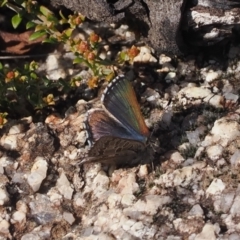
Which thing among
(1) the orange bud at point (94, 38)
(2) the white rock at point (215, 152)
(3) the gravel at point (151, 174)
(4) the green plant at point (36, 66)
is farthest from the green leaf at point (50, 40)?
(2) the white rock at point (215, 152)

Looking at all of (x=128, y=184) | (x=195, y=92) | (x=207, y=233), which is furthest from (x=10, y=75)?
(x=207, y=233)

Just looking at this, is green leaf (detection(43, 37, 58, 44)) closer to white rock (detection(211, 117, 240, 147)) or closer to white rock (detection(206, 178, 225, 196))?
white rock (detection(211, 117, 240, 147))

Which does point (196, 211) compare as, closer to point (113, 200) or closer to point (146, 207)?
point (146, 207)

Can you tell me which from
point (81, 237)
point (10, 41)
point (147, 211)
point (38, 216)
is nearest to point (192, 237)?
point (147, 211)

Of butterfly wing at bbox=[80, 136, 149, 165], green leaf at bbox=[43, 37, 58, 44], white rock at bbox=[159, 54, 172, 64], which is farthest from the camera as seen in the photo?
white rock at bbox=[159, 54, 172, 64]

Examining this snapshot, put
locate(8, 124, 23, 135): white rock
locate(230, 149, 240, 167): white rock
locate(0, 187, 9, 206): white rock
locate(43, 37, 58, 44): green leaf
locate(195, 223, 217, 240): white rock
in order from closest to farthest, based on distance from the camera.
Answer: locate(195, 223, 217, 240): white rock, locate(230, 149, 240, 167): white rock, locate(0, 187, 9, 206): white rock, locate(8, 124, 23, 135): white rock, locate(43, 37, 58, 44): green leaf

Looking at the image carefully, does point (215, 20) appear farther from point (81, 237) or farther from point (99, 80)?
point (81, 237)

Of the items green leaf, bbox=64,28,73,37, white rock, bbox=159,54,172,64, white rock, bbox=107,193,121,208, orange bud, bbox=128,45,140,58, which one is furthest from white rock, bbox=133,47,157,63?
white rock, bbox=107,193,121,208
